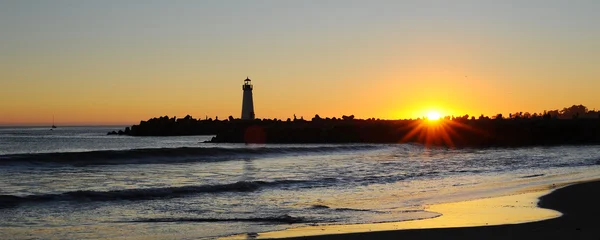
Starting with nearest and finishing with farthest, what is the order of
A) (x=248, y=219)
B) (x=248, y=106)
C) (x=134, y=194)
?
1. (x=248, y=219)
2. (x=134, y=194)
3. (x=248, y=106)

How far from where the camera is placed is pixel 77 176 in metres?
19.3

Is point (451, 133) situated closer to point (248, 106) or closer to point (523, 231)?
point (248, 106)

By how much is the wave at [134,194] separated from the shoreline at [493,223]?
543 centimetres

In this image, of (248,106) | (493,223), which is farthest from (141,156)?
(248,106)

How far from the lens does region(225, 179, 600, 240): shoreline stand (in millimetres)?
9344

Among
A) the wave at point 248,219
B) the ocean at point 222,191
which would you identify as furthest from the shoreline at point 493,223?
the wave at point 248,219

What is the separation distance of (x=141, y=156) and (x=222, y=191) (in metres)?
12.9

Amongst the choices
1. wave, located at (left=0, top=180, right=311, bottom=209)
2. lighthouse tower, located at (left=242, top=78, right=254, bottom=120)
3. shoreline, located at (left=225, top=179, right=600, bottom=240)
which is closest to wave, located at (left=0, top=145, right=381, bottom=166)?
wave, located at (left=0, top=180, right=311, bottom=209)

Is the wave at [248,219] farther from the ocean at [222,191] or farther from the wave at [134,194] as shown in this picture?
the wave at [134,194]

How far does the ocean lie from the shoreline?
0.59 metres

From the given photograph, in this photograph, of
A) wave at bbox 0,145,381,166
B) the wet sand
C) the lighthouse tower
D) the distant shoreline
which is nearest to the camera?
the wet sand

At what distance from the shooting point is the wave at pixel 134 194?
13680 millimetres

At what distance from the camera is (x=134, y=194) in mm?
15070

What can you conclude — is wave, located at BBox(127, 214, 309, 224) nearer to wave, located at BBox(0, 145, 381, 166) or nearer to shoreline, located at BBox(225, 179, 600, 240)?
shoreline, located at BBox(225, 179, 600, 240)
